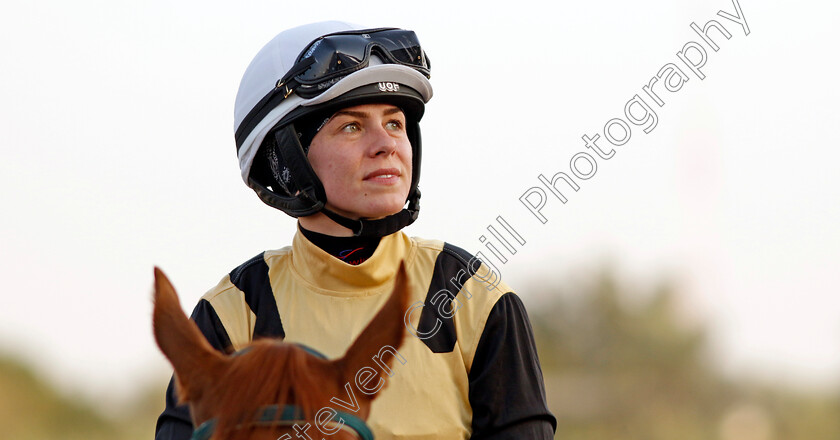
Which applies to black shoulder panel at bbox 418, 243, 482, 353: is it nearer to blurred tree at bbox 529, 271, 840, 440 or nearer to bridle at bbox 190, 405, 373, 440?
bridle at bbox 190, 405, 373, 440

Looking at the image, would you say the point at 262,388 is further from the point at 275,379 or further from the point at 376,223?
the point at 376,223

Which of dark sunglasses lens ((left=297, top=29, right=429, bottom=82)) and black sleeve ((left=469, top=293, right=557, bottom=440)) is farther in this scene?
dark sunglasses lens ((left=297, top=29, right=429, bottom=82))

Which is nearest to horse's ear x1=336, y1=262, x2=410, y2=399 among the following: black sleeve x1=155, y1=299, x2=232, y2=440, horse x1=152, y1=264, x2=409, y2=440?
horse x1=152, y1=264, x2=409, y2=440

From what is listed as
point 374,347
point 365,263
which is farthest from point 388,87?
point 374,347

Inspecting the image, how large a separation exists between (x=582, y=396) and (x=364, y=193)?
1085 centimetres

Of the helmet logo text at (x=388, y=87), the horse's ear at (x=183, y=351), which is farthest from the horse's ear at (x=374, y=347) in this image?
the helmet logo text at (x=388, y=87)

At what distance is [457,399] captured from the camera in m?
2.62

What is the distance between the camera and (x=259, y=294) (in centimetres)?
283

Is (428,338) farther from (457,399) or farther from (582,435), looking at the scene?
(582,435)

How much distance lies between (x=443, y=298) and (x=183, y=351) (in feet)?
3.21

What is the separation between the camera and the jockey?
258 cm

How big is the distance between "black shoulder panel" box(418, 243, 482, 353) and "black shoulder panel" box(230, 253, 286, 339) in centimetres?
43

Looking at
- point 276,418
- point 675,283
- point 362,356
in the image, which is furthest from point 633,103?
point 675,283

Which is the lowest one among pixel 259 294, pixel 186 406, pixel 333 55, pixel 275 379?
pixel 186 406
